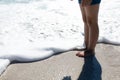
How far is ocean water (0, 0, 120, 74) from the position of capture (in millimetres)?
4039

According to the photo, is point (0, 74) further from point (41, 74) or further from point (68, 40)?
point (68, 40)

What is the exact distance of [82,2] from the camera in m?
3.33

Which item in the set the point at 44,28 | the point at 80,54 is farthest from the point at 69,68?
the point at 44,28

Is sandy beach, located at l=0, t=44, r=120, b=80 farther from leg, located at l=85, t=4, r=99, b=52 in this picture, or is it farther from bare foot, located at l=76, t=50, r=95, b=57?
leg, located at l=85, t=4, r=99, b=52

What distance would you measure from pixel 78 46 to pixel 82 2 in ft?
3.35

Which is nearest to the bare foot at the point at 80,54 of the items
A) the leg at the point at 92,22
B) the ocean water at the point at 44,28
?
the leg at the point at 92,22

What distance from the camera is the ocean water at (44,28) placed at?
4.04 m

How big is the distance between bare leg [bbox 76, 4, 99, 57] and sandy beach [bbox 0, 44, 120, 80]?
0.63 ft

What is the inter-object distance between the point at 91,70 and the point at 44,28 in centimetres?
181

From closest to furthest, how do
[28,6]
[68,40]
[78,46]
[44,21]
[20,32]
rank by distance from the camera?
1. [78,46]
2. [68,40]
3. [20,32]
4. [44,21]
5. [28,6]

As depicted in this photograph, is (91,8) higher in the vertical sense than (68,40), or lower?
higher

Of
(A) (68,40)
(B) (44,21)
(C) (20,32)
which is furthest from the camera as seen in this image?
(B) (44,21)

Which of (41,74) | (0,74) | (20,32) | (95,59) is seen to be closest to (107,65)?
(95,59)

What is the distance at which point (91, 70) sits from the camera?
3.48 meters
